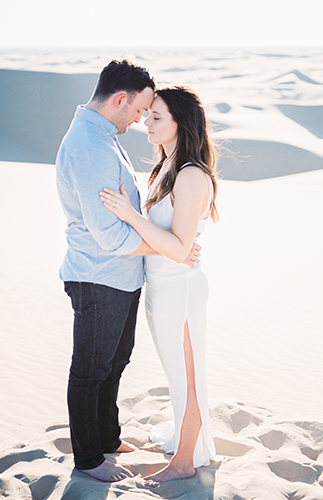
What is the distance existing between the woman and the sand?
27 centimetres

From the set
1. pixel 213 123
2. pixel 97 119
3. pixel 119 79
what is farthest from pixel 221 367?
pixel 213 123

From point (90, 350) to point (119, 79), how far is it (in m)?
1.56

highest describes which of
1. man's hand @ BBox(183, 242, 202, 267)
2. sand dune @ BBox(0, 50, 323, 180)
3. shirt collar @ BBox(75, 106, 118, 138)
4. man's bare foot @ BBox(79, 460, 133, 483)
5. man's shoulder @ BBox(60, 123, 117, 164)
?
sand dune @ BBox(0, 50, 323, 180)

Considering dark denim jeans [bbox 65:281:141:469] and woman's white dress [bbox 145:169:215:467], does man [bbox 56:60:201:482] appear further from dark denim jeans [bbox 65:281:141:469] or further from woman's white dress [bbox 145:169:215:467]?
woman's white dress [bbox 145:169:215:467]

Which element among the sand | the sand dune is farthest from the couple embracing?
the sand dune

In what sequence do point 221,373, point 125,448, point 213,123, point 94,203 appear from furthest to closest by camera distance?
1. point 213,123
2. point 221,373
3. point 125,448
4. point 94,203

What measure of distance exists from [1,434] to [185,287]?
6.35ft

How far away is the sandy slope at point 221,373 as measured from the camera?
10.1 ft

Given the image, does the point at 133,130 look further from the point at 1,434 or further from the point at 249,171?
the point at 1,434

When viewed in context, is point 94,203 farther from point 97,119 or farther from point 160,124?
point 160,124

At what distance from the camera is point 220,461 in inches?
130

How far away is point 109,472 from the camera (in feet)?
10.1

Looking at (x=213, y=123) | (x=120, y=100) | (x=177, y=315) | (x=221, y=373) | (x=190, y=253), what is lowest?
(x=221, y=373)

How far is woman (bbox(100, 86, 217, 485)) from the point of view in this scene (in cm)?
298
